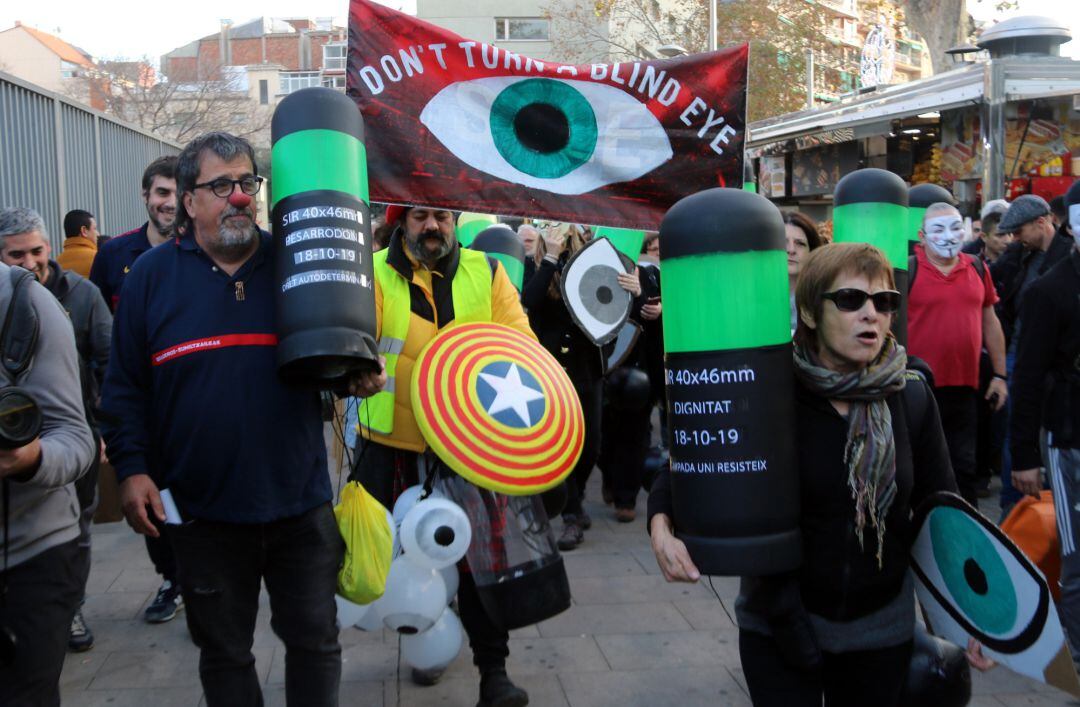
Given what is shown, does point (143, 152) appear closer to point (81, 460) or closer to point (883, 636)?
point (81, 460)

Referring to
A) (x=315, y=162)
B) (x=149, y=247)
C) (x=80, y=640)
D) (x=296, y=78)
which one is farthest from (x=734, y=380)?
(x=296, y=78)

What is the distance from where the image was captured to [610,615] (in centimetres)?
514

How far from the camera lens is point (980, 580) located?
2496 millimetres

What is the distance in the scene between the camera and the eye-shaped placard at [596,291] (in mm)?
5992

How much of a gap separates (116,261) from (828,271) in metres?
3.80

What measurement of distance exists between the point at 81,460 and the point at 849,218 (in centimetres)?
288

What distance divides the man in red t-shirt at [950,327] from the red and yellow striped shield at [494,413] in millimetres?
3213

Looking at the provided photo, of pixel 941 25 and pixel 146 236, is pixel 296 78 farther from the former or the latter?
pixel 146 236

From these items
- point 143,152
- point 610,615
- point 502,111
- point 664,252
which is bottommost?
point 610,615

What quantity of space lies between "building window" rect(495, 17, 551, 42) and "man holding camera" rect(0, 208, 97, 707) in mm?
51075

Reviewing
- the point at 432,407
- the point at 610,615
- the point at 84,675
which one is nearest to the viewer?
the point at 432,407

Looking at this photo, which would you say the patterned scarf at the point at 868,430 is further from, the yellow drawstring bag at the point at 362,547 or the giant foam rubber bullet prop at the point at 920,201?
the giant foam rubber bullet prop at the point at 920,201

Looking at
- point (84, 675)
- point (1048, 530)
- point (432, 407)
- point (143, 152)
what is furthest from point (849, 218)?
point (143, 152)

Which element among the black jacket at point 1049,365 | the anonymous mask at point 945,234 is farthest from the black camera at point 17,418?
the anonymous mask at point 945,234
